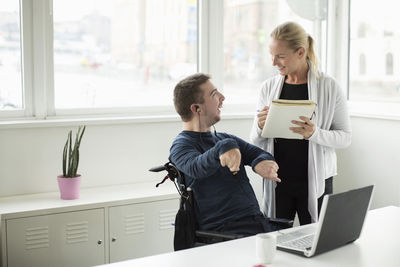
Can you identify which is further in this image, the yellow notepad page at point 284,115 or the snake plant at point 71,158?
the snake plant at point 71,158

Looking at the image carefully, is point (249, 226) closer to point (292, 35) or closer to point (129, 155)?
point (292, 35)

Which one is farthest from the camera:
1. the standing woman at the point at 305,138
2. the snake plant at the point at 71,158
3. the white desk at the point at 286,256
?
the snake plant at the point at 71,158

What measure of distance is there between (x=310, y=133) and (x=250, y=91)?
156 centimetres

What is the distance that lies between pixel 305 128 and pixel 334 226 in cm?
84

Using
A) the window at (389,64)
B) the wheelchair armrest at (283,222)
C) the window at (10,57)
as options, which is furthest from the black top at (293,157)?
the window at (10,57)

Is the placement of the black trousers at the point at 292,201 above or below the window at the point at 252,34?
below

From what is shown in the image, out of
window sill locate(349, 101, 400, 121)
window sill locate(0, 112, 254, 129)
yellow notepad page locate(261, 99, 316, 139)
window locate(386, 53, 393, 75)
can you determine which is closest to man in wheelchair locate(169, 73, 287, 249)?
yellow notepad page locate(261, 99, 316, 139)

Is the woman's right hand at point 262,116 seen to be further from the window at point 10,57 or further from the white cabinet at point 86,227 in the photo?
the window at point 10,57

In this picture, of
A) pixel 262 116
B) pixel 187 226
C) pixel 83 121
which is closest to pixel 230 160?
pixel 187 226

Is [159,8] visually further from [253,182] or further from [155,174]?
[253,182]

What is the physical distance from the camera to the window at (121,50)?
11.5 ft

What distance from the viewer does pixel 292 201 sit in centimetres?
289

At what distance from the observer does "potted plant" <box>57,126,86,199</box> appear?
124 inches

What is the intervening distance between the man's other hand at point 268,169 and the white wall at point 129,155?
1383 mm
